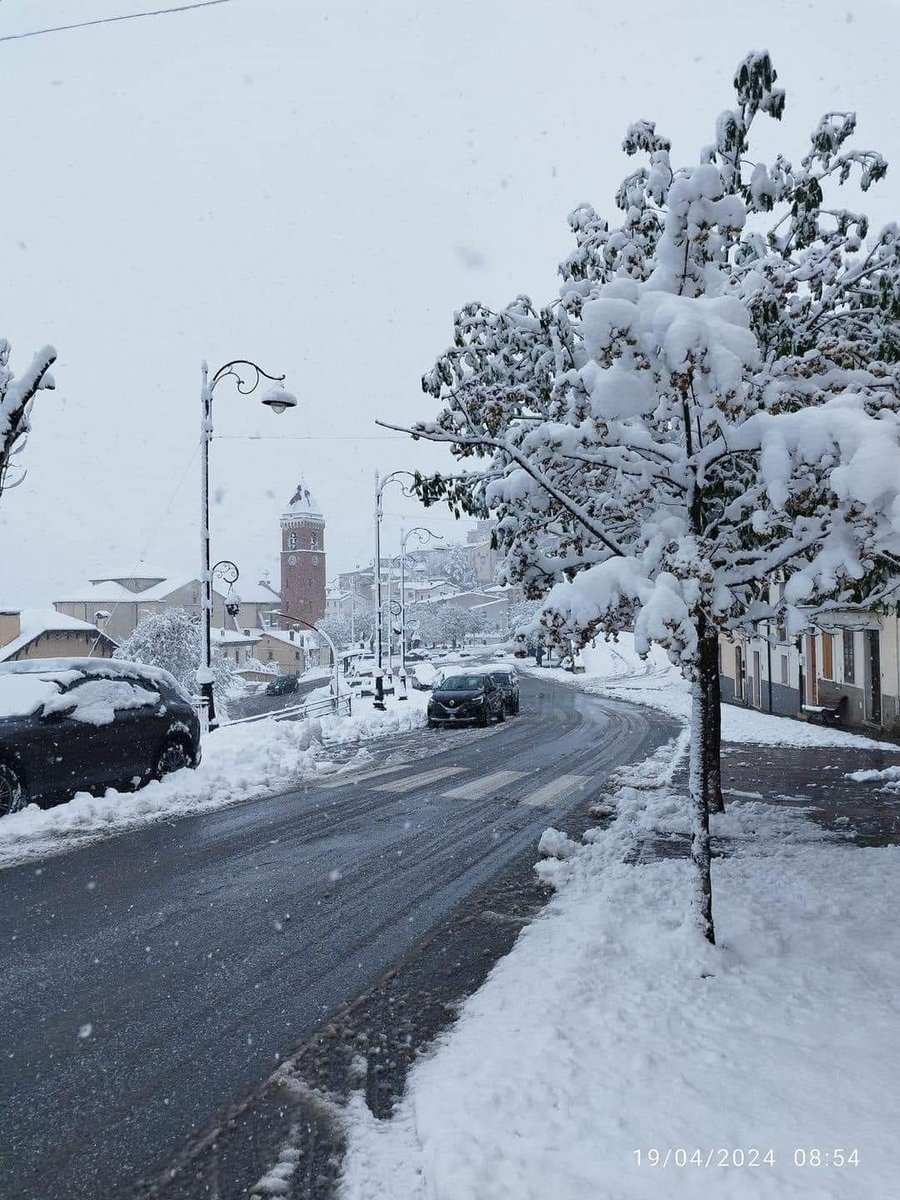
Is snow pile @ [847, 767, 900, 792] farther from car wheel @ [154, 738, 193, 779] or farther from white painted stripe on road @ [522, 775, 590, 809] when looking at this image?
car wheel @ [154, 738, 193, 779]

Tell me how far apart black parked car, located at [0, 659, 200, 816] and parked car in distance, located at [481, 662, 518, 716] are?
14575mm

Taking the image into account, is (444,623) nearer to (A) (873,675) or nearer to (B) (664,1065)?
(A) (873,675)

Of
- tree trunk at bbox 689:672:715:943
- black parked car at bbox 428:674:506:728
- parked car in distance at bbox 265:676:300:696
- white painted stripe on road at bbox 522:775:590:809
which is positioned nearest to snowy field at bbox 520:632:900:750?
tree trunk at bbox 689:672:715:943

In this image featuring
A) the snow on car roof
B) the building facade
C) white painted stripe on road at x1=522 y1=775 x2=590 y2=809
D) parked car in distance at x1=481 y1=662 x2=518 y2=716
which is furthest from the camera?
the building facade

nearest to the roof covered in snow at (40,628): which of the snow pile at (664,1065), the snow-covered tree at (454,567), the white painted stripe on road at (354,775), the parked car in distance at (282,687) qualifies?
the parked car in distance at (282,687)

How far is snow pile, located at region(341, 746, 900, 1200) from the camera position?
294 cm

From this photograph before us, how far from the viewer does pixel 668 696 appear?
37.4 metres

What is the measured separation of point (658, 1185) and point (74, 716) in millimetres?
9167

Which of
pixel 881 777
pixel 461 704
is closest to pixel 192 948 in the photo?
pixel 881 777

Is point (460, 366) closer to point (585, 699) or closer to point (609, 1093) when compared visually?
point (609, 1093)

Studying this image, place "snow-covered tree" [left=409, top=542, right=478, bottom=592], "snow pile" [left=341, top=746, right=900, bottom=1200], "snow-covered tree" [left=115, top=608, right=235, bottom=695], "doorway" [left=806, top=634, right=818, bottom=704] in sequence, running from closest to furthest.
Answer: "snow pile" [left=341, top=746, right=900, bottom=1200] → "doorway" [left=806, top=634, right=818, bottom=704] → "snow-covered tree" [left=115, top=608, right=235, bottom=695] → "snow-covered tree" [left=409, top=542, right=478, bottom=592]

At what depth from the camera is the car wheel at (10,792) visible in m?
9.08

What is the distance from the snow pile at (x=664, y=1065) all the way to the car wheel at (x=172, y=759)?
24.5 feet

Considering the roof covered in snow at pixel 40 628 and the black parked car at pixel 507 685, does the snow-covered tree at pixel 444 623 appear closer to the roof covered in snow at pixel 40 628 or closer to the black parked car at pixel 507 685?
the roof covered in snow at pixel 40 628
